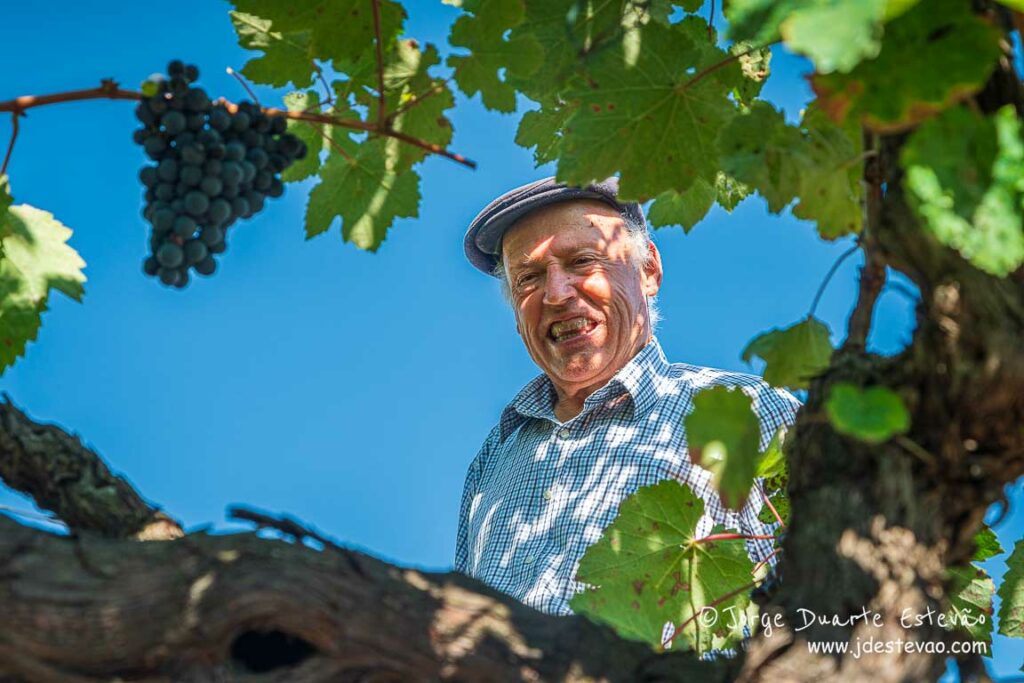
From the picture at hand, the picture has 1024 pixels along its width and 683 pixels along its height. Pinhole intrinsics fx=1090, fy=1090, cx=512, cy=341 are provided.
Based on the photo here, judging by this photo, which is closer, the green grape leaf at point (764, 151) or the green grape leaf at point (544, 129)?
the green grape leaf at point (764, 151)

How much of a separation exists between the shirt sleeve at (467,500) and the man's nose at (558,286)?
2.18ft

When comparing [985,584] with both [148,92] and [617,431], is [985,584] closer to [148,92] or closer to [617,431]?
[617,431]

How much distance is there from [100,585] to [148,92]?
108 cm

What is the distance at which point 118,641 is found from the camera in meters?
1.64

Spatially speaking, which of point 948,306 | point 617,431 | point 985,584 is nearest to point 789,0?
point 948,306

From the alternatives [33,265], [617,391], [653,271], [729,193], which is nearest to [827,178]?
[729,193]

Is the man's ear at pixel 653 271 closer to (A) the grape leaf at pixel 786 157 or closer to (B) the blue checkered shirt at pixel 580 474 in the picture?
(B) the blue checkered shirt at pixel 580 474

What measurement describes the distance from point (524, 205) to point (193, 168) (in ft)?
9.06

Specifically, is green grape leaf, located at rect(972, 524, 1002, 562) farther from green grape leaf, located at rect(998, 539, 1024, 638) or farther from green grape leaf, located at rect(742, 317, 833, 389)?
green grape leaf, located at rect(742, 317, 833, 389)

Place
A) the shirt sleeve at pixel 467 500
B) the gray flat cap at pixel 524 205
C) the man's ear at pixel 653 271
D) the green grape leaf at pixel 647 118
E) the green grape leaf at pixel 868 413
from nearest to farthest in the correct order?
the green grape leaf at pixel 868 413 → the green grape leaf at pixel 647 118 → the shirt sleeve at pixel 467 500 → the gray flat cap at pixel 524 205 → the man's ear at pixel 653 271

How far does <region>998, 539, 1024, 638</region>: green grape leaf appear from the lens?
3094mm

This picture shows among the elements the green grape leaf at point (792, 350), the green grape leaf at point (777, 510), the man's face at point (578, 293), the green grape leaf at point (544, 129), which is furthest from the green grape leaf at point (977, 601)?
the man's face at point (578, 293)

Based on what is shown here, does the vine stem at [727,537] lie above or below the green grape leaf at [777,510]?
below

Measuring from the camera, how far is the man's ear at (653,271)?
5.27m
